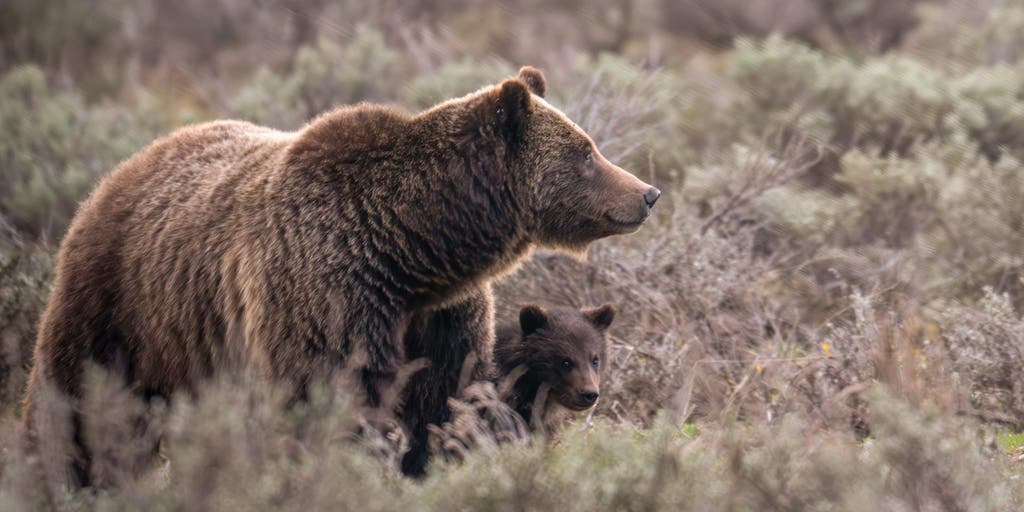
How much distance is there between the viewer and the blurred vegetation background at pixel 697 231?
4027mm

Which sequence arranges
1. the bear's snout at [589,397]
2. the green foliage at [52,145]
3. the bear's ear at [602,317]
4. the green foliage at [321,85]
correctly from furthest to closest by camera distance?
1. the green foliage at [321,85]
2. the green foliage at [52,145]
3. the bear's ear at [602,317]
4. the bear's snout at [589,397]

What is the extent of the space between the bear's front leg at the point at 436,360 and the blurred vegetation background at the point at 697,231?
77 cm

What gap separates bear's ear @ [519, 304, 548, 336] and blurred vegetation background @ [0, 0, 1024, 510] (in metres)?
0.74

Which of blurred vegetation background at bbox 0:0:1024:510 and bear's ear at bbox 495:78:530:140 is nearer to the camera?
blurred vegetation background at bbox 0:0:1024:510

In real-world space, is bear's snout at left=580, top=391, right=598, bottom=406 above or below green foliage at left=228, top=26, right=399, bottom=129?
above

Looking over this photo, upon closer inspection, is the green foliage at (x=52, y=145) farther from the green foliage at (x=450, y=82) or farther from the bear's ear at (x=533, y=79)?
the bear's ear at (x=533, y=79)

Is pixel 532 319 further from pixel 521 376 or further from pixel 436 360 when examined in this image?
pixel 436 360

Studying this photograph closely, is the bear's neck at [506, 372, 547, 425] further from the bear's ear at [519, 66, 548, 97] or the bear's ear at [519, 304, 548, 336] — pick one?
the bear's ear at [519, 66, 548, 97]

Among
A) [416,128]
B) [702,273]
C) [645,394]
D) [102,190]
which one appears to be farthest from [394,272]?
[702,273]

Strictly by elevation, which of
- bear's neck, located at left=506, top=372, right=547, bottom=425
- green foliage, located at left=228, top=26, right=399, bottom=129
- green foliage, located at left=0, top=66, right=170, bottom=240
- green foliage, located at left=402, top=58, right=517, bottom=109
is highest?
bear's neck, located at left=506, top=372, right=547, bottom=425

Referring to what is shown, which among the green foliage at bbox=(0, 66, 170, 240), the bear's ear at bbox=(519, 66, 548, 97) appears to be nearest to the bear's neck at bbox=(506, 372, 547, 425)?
the bear's ear at bbox=(519, 66, 548, 97)

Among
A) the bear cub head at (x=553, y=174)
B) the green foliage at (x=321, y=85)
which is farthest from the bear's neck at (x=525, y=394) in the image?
the green foliage at (x=321, y=85)

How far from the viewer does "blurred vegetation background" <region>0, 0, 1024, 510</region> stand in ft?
13.2

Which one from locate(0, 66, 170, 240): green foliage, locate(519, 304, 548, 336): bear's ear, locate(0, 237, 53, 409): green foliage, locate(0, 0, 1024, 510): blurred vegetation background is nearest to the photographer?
locate(0, 0, 1024, 510): blurred vegetation background
